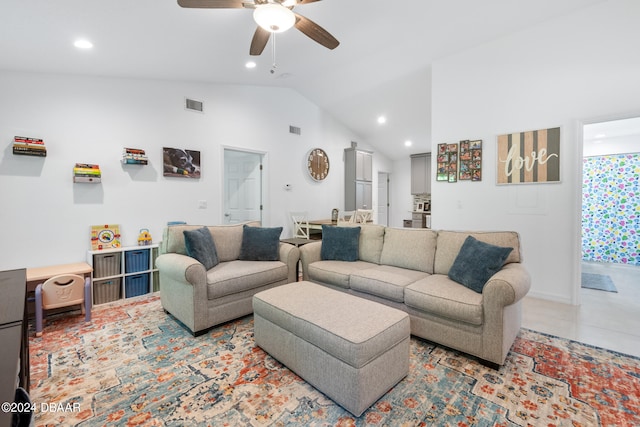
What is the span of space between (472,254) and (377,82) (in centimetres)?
361

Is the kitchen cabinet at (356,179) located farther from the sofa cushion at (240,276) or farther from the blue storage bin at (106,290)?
the blue storage bin at (106,290)

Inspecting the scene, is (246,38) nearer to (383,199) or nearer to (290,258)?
(290,258)

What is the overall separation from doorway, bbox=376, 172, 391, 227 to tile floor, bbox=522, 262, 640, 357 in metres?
4.95

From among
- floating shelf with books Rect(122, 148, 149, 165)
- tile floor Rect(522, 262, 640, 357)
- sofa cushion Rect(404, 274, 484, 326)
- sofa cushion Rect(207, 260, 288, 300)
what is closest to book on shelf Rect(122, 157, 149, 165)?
floating shelf with books Rect(122, 148, 149, 165)

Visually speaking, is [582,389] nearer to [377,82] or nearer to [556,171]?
[556,171]

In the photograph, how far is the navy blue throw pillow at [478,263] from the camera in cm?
227

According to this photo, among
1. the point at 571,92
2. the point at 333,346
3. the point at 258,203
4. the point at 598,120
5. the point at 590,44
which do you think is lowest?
the point at 333,346

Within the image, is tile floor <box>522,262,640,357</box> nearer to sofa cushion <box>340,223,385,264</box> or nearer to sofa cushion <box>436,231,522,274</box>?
sofa cushion <box>436,231,522,274</box>

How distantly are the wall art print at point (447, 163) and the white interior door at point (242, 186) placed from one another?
3.06 metres

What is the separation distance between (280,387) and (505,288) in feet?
5.38

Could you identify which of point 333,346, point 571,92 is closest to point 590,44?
point 571,92

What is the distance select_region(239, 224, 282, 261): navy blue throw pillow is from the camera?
331 cm

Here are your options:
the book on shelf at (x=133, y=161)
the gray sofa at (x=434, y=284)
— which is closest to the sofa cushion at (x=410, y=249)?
the gray sofa at (x=434, y=284)

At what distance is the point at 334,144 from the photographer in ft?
21.6
